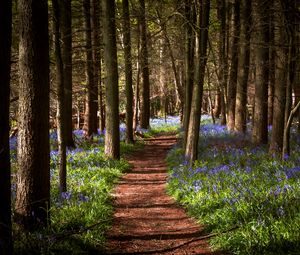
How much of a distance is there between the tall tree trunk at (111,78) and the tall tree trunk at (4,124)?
960cm

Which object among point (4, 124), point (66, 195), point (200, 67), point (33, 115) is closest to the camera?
point (4, 124)

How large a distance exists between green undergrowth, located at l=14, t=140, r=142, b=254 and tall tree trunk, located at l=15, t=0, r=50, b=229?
47cm

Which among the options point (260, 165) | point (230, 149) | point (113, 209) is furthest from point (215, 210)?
point (230, 149)

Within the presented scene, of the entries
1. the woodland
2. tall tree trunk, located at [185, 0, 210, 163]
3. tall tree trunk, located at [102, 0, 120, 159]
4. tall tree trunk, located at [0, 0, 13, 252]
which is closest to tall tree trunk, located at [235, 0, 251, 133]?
the woodland

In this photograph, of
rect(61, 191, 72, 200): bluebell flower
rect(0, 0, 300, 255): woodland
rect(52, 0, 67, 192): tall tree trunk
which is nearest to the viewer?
rect(0, 0, 300, 255): woodland

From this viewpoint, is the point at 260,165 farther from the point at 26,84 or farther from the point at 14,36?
the point at 14,36

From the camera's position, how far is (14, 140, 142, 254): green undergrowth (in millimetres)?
5586

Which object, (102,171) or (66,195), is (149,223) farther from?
(102,171)

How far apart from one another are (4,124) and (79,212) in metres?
3.15

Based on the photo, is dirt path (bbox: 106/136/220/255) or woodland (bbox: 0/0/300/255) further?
dirt path (bbox: 106/136/220/255)

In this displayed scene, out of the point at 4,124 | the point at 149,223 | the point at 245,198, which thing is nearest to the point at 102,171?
the point at 149,223

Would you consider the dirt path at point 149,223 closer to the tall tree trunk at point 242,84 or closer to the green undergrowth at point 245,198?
the green undergrowth at point 245,198

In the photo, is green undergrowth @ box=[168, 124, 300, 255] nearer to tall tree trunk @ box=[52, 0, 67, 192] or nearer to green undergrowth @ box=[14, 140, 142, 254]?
green undergrowth @ box=[14, 140, 142, 254]

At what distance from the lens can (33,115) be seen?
20.3 ft
